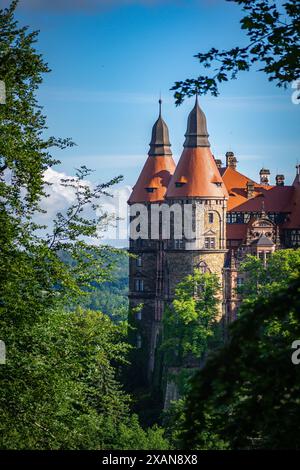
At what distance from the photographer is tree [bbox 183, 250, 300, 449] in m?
12.8

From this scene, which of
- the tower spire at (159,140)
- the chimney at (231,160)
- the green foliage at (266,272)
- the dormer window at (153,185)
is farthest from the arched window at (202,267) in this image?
the chimney at (231,160)

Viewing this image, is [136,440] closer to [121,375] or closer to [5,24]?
[5,24]

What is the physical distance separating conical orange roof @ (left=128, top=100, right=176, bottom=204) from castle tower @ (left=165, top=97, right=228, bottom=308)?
3.42 metres

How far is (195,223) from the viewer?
236 ft

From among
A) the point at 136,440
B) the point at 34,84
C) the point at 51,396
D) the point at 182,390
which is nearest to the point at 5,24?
the point at 34,84

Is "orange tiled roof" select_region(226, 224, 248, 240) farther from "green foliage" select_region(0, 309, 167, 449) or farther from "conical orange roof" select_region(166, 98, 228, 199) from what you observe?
"green foliage" select_region(0, 309, 167, 449)

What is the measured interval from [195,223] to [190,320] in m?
6.83

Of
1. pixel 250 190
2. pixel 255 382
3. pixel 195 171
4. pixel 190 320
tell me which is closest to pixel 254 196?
pixel 250 190

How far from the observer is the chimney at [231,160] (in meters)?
78.8

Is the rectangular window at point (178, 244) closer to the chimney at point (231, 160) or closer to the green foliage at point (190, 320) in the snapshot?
the green foliage at point (190, 320)

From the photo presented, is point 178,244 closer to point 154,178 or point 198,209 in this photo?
point 198,209

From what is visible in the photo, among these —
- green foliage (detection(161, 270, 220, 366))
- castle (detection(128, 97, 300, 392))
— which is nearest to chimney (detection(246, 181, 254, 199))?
castle (detection(128, 97, 300, 392))

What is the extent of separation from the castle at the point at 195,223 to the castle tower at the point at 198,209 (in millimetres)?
55
